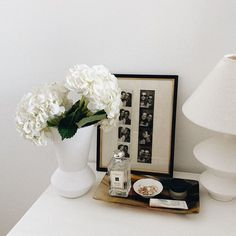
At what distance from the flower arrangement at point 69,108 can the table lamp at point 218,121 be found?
0.79ft

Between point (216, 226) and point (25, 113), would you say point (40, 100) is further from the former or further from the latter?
point (216, 226)

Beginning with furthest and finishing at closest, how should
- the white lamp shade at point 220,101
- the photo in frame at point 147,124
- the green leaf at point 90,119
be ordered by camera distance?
the photo in frame at point 147,124, the green leaf at point 90,119, the white lamp shade at point 220,101

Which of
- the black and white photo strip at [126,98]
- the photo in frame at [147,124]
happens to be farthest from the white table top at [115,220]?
the black and white photo strip at [126,98]

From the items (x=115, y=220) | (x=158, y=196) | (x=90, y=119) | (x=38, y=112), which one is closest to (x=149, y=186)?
(x=158, y=196)

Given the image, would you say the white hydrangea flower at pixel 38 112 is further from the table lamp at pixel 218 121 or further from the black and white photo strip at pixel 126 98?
the table lamp at pixel 218 121

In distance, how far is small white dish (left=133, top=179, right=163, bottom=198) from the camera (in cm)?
103

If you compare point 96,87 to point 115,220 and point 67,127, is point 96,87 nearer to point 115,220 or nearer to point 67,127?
point 67,127

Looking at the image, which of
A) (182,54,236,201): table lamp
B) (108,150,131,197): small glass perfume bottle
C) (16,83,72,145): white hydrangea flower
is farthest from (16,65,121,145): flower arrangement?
(182,54,236,201): table lamp

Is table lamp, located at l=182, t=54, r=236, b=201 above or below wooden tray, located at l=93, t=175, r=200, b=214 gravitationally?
above

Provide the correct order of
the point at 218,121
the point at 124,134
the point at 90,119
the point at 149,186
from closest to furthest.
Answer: the point at 218,121 → the point at 90,119 → the point at 149,186 → the point at 124,134

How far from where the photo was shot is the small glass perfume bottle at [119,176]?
3.29 feet

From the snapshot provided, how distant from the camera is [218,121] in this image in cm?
85

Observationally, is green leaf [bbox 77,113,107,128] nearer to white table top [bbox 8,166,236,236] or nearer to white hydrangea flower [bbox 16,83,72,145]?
white hydrangea flower [bbox 16,83,72,145]

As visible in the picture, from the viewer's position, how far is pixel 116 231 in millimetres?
902
